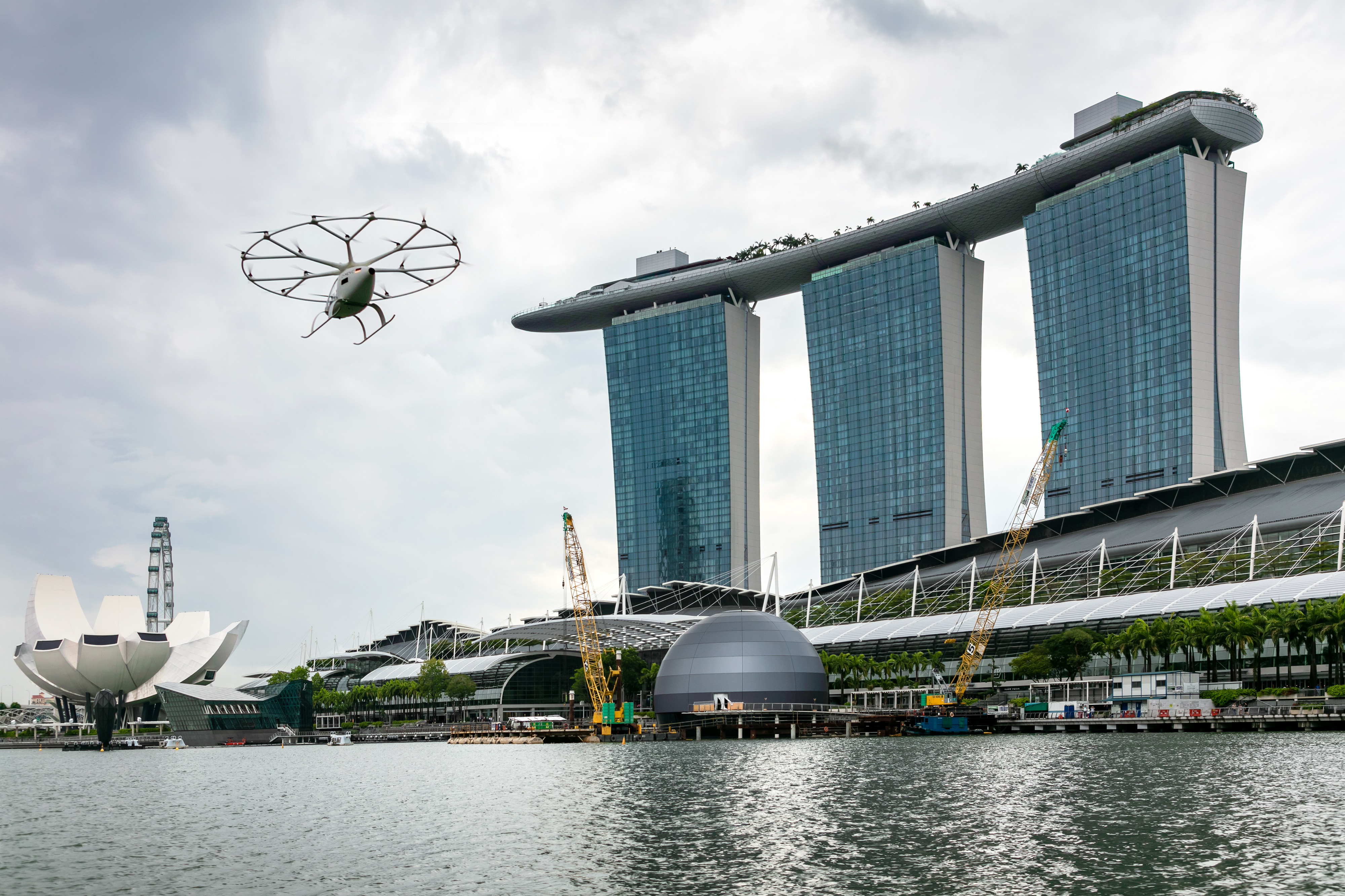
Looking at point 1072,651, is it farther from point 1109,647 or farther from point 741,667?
point 741,667

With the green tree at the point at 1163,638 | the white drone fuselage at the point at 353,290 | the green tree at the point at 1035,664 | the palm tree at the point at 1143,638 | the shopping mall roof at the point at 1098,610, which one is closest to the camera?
the white drone fuselage at the point at 353,290

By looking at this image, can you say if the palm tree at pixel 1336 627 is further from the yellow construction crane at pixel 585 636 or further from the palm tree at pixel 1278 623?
the yellow construction crane at pixel 585 636

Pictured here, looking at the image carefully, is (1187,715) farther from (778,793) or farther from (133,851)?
(133,851)

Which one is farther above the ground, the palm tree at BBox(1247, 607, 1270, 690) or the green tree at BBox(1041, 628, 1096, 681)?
the palm tree at BBox(1247, 607, 1270, 690)

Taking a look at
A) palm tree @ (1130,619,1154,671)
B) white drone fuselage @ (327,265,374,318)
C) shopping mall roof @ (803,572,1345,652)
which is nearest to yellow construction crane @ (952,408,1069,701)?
shopping mall roof @ (803,572,1345,652)

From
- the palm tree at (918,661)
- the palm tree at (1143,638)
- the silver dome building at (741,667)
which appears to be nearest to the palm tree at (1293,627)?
the palm tree at (1143,638)

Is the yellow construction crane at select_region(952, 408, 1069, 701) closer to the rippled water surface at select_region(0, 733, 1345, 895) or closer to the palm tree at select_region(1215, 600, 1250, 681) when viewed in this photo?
the palm tree at select_region(1215, 600, 1250, 681)

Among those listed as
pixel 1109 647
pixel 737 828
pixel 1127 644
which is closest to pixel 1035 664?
pixel 1109 647
